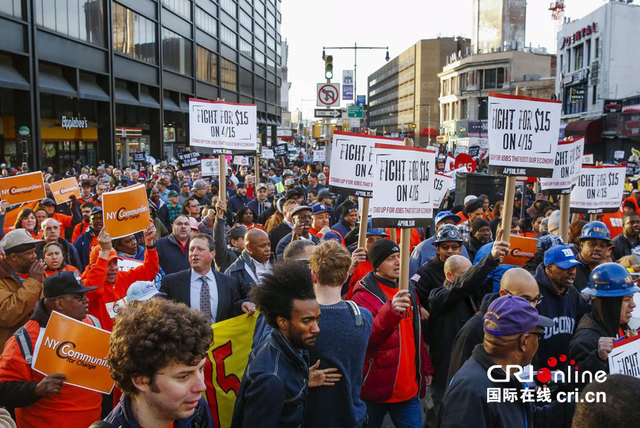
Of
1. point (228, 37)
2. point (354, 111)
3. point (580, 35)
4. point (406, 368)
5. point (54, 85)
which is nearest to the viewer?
point (406, 368)

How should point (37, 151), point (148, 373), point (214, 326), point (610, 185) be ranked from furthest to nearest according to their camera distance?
point (37, 151) → point (610, 185) → point (214, 326) → point (148, 373)

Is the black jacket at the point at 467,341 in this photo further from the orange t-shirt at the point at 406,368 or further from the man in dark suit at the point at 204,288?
the man in dark suit at the point at 204,288

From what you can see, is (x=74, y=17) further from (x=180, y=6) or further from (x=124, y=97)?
(x=180, y=6)

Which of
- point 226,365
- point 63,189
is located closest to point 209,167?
point 63,189

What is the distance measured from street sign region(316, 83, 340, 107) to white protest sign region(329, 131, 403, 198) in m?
11.6

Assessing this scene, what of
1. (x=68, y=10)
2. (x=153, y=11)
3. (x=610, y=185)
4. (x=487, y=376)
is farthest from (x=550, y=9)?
(x=487, y=376)

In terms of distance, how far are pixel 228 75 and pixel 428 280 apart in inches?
2290

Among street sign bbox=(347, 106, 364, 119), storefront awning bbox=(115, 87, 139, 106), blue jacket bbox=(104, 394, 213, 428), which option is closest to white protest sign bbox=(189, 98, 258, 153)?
blue jacket bbox=(104, 394, 213, 428)

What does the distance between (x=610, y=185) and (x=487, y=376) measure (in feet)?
23.4

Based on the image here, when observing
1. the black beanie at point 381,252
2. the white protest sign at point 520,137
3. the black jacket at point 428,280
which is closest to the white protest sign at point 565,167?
the white protest sign at point 520,137

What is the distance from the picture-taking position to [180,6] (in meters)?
46.0

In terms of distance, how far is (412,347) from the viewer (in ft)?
15.1

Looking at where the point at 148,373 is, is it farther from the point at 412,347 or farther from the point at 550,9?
the point at 550,9

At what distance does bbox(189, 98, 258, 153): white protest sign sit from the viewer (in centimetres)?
902
